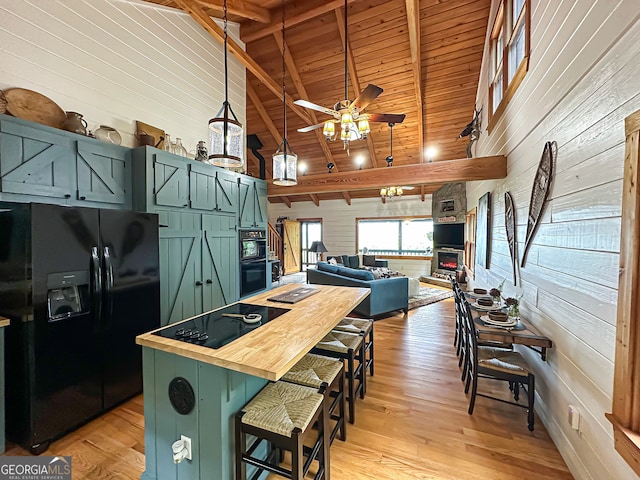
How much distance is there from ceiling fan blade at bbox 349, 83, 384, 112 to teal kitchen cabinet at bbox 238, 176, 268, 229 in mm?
1982

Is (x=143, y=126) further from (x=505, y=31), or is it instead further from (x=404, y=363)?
(x=505, y=31)

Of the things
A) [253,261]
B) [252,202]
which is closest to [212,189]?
[252,202]

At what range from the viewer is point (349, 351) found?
2.03 m

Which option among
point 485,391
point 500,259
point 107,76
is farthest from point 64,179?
point 500,259

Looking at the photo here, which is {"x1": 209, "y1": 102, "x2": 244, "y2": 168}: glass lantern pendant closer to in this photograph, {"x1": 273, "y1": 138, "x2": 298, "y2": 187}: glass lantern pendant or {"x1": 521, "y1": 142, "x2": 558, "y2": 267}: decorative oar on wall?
{"x1": 273, "y1": 138, "x2": 298, "y2": 187}: glass lantern pendant

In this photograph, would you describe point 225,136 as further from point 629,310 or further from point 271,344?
point 629,310

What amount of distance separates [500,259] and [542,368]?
1595mm

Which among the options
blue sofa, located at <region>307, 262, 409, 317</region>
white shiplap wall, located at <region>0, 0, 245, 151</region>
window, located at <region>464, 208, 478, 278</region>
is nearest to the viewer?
white shiplap wall, located at <region>0, 0, 245, 151</region>

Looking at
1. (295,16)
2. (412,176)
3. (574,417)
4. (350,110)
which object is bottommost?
(574,417)

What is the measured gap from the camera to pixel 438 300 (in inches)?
234

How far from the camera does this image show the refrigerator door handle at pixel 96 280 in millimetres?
1998

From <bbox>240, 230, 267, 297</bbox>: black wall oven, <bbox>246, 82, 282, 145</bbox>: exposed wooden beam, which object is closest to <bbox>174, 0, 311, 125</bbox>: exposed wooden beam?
<bbox>246, 82, 282, 145</bbox>: exposed wooden beam

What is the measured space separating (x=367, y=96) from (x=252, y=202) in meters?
2.34

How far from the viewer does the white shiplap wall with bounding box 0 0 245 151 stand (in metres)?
2.23
